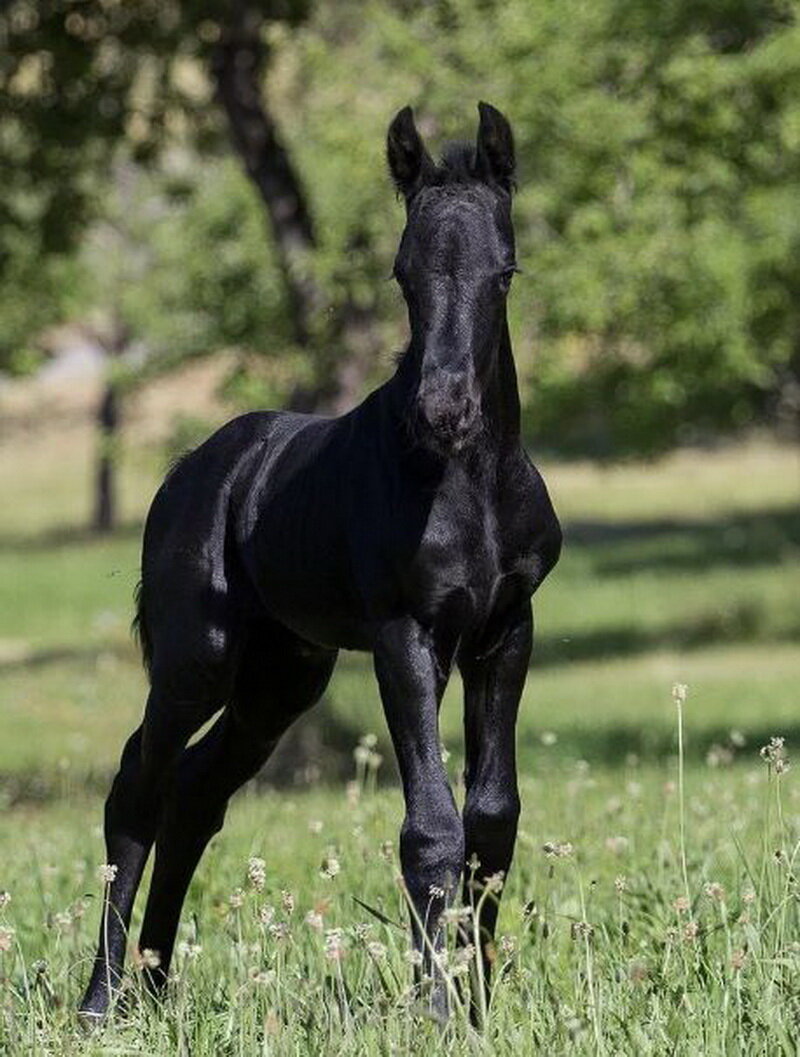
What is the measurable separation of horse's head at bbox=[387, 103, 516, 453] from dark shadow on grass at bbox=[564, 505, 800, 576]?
34.6m

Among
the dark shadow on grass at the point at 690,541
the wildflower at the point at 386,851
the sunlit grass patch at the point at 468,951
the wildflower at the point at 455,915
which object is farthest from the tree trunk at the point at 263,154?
the dark shadow on grass at the point at 690,541

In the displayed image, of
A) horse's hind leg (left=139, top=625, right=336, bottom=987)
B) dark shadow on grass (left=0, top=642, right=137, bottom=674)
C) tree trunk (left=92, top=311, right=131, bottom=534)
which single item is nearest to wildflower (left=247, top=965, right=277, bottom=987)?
horse's hind leg (left=139, top=625, right=336, bottom=987)

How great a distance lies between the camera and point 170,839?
7.66m

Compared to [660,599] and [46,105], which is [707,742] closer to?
[46,105]

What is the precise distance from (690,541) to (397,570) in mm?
40205

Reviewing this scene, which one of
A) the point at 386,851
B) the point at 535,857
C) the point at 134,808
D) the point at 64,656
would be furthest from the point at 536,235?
the point at 386,851

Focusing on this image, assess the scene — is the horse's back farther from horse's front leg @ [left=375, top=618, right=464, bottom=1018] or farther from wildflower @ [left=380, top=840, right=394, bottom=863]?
horse's front leg @ [left=375, top=618, right=464, bottom=1018]

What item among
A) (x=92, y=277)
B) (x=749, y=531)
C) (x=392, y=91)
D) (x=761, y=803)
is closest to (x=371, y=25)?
(x=392, y=91)

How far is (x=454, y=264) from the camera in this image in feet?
19.7

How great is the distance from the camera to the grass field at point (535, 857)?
19.0ft

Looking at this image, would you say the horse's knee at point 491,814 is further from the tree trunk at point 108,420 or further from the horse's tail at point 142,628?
the tree trunk at point 108,420

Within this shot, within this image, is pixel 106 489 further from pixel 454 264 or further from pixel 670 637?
pixel 454 264

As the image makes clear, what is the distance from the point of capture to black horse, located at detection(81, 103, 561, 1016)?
606 cm

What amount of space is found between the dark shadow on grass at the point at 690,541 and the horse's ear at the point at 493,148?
34.6 meters
